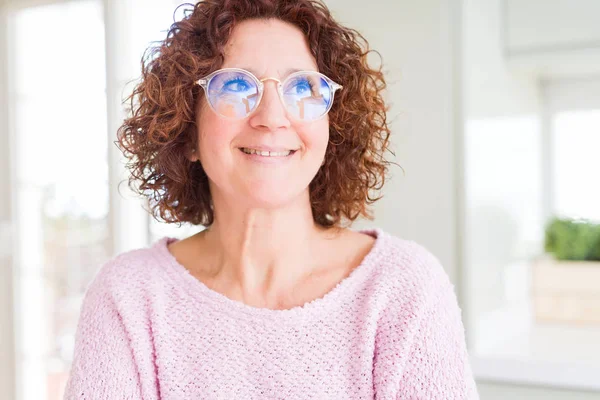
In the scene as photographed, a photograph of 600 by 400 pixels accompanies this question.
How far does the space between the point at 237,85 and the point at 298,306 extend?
0.42m

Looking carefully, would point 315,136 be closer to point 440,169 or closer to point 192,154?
point 192,154

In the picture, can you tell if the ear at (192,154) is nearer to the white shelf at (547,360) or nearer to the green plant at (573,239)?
the white shelf at (547,360)

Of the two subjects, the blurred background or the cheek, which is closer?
the cheek

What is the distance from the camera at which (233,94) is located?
46.0 inches

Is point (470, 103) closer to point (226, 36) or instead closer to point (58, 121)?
point (226, 36)

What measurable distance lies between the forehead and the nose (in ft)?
0.11

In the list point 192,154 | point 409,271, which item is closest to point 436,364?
point 409,271

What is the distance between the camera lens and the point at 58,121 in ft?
10.7

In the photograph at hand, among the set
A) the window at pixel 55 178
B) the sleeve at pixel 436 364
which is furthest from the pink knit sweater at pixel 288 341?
the window at pixel 55 178

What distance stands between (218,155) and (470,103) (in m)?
1.34

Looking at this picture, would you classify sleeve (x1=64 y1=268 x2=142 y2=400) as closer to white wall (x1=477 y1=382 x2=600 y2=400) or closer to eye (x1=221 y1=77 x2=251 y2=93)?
eye (x1=221 y1=77 x2=251 y2=93)

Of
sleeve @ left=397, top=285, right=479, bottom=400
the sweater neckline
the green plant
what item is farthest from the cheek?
the green plant

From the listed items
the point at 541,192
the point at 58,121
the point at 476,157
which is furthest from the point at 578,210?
the point at 58,121

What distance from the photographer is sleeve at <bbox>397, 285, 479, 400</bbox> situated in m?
1.10
